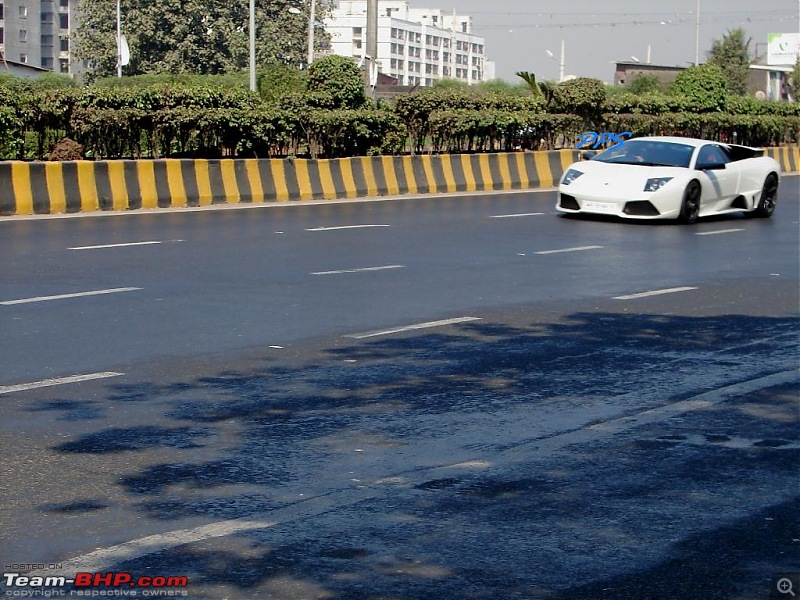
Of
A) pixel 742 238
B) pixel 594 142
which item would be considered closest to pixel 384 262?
pixel 742 238

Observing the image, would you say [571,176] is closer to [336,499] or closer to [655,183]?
[655,183]

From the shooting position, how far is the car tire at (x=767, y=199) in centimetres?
2181

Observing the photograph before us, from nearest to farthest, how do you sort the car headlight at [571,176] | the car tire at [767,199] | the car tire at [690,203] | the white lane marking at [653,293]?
the white lane marking at [653,293] → the car tire at [690,203] → the car headlight at [571,176] → the car tire at [767,199]

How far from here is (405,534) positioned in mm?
5172

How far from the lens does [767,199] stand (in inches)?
864

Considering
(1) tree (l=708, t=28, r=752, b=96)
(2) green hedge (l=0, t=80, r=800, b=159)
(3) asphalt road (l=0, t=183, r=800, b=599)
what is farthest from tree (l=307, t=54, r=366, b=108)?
(1) tree (l=708, t=28, r=752, b=96)

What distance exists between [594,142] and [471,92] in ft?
14.4

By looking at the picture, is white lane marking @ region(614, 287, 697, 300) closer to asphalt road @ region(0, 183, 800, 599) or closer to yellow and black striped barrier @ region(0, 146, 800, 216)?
asphalt road @ region(0, 183, 800, 599)

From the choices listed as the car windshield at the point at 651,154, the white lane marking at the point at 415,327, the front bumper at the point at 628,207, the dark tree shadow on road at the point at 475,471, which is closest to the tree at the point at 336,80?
the car windshield at the point at 651,154

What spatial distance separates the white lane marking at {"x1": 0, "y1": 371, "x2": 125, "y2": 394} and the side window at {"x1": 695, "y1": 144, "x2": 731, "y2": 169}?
542 inches

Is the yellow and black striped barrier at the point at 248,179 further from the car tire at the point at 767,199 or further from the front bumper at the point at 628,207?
the car tire at the point at 767,199

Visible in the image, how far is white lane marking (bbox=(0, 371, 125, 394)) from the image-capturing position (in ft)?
25.3

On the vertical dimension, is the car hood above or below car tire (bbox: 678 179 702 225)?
above

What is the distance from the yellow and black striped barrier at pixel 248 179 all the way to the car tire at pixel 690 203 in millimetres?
6241
